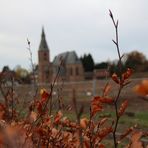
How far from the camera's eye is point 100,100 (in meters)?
2.08

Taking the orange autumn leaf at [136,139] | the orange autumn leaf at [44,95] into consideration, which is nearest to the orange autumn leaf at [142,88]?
the orange autumn leaf at [136,139]

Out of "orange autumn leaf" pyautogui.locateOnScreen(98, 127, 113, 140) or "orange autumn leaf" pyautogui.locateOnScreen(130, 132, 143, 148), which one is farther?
"orange autumn leaf" pyautogui.locateOnScreen(98, 127, 113, 140)

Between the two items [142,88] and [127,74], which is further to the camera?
[127,74]

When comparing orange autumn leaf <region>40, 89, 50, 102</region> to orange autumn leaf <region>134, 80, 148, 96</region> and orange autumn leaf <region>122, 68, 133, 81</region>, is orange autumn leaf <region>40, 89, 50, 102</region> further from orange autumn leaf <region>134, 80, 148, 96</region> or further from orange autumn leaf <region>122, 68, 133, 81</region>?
orange autumn leaf <region>134, 80, 148, 96</region>

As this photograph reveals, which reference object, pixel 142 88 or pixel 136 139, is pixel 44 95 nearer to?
pixel 136 139

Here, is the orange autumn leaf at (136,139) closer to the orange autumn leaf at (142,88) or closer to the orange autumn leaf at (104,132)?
the orange autumn leaf at (104,132)

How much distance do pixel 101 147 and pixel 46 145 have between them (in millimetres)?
278

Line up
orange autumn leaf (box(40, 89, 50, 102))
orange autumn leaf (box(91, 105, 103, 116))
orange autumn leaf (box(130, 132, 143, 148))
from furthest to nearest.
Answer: orange autumn leaf (box(40, 89, 50, 102))
orange autumn leaf (box(91, 105, 103, 116))
orange autumn leaf (box(130, 132, 143, 148))

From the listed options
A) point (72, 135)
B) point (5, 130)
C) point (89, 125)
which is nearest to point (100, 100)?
point (89, 125)

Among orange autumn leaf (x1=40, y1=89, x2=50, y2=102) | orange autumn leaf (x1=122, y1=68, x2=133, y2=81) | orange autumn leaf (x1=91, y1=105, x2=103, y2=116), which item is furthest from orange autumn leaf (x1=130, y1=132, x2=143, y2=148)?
orange autumn leaf (x1=40, y1=89, x2=50, y2=102)

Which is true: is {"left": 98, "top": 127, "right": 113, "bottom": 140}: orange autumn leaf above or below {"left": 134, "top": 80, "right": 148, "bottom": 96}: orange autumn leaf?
below

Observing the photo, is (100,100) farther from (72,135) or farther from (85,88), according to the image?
(85,88)

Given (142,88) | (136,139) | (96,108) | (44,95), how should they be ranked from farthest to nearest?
(44,95)
(96,108)
(136,139)
(142,88)

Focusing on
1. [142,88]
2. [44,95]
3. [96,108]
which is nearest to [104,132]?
[96,108]
